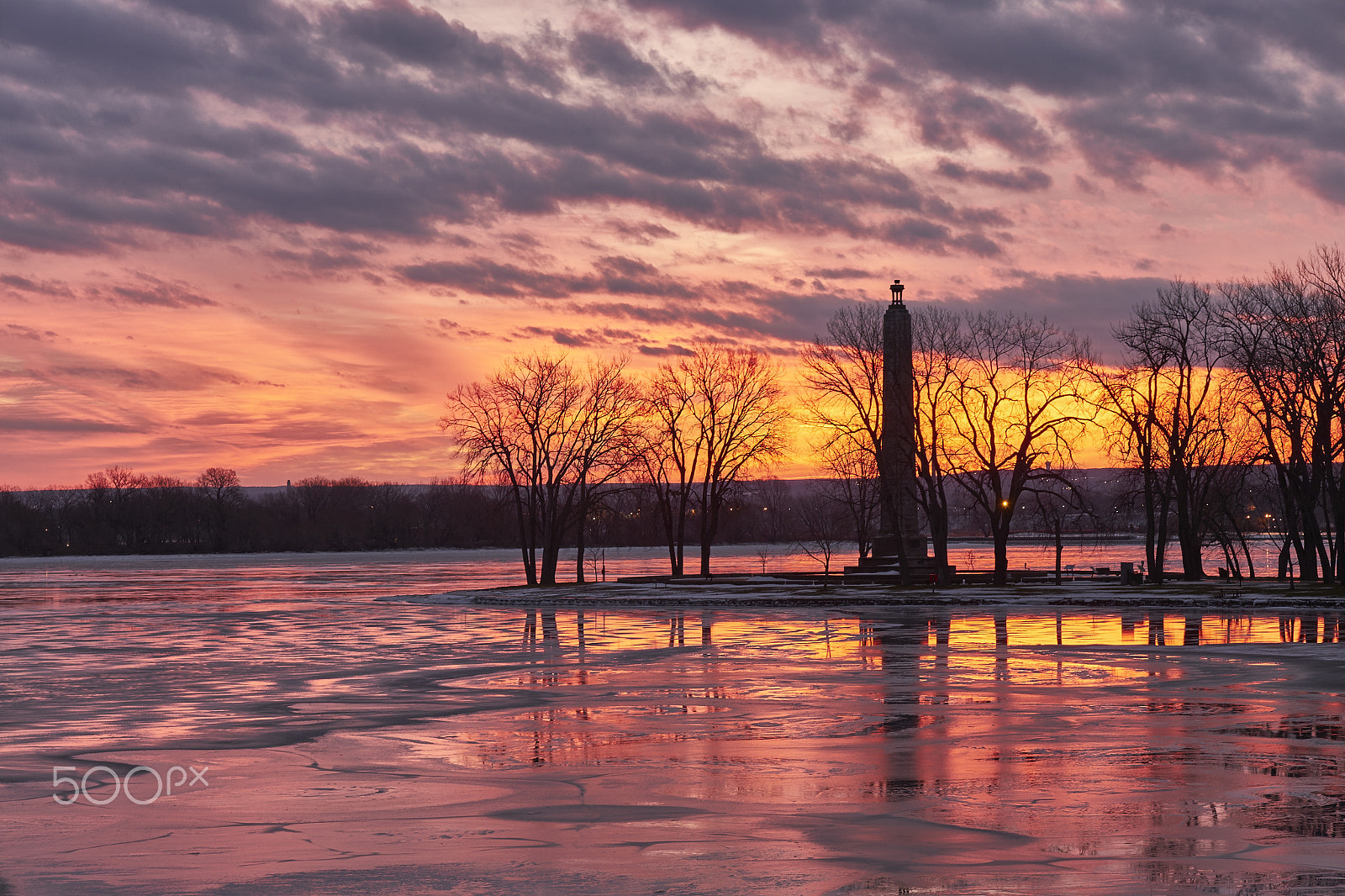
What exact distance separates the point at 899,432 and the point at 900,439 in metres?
0.28

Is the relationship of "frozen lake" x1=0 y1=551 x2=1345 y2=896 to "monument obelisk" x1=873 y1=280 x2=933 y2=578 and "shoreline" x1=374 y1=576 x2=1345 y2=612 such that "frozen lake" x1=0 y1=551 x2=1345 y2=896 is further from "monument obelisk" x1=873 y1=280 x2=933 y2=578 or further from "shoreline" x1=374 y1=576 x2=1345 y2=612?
"monument obelisk" x1=873 y1=280 x2=933 y2=578

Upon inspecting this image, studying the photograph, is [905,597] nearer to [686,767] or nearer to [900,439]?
[900,439]

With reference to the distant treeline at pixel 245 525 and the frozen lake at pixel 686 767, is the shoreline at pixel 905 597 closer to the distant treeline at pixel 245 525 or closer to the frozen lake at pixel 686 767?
the frozen lake at pixel 686 767

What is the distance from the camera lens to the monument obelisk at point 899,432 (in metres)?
51.2

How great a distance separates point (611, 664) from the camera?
22.9 meters

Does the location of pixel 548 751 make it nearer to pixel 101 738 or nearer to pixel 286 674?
pixel 101 738

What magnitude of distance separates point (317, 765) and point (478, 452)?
45.9m

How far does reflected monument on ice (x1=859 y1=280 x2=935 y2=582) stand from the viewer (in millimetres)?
51188

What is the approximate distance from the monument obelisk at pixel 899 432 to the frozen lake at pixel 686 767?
81.3 feet

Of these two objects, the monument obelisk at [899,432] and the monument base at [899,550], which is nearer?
the monument obelisk at [899,432]

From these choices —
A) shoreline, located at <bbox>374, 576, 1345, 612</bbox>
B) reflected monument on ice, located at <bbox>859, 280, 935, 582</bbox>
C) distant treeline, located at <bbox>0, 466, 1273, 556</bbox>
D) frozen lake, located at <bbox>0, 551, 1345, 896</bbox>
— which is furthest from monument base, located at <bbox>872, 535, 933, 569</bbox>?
distant treeline, located at <bbox>0, 466, 1273, 556</bbox>

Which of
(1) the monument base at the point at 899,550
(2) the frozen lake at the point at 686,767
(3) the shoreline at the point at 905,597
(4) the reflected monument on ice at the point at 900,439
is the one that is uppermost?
(4) the reflected monument on ice at the point at 900,439

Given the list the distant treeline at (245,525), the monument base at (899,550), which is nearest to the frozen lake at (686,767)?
the monument base at (899,550)

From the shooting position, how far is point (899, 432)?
51344 millimetres
